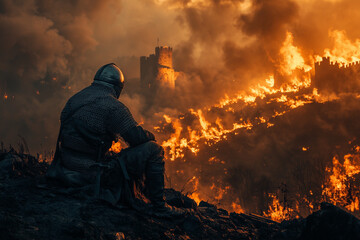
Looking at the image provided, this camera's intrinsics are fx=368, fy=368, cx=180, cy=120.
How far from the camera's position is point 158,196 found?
5.92 metres

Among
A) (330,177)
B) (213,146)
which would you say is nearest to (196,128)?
(213,146)

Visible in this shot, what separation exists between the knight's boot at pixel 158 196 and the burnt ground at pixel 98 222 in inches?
4.4

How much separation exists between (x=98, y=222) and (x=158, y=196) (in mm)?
1087

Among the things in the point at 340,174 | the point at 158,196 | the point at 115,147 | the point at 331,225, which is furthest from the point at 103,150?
the point at 340,174

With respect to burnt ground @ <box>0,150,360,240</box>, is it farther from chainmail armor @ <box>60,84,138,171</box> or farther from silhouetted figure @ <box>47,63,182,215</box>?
chainmail armor @ <box>60,84,138,171</box>

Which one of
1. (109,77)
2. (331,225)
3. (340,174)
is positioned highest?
(340,174)

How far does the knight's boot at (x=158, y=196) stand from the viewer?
5867 millimetres

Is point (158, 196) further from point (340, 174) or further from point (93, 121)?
point (340, 174)

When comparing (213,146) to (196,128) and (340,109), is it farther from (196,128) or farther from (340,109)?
(340,109)

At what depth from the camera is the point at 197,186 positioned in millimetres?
103062

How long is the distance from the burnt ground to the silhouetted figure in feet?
0.90

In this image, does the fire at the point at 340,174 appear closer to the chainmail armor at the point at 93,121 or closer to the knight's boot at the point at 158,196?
the knight's boot at the point at 158,196

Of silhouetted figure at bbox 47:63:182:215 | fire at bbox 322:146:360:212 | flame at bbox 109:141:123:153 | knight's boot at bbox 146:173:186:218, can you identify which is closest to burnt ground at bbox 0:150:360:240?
knight's boot at bbox 146:173:186:218

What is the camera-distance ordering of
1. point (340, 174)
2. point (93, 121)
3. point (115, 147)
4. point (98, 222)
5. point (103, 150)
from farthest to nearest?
point (340, 174), point (115, 147), point (103, 150), point (93, 121), point (98, 222)
